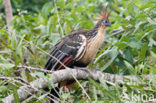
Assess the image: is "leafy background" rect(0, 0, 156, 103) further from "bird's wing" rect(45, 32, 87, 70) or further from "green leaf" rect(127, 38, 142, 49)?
"bird's wing" rect(45, 32, 87, 70)

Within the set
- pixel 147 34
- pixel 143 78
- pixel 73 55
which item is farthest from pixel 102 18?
pixel 143 78

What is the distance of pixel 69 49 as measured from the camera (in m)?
3.85

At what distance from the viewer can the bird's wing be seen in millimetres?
3773

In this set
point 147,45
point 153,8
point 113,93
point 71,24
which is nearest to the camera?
point 113,93

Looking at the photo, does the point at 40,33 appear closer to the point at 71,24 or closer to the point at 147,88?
the point at 71,24

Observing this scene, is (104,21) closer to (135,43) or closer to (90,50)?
(90,50)

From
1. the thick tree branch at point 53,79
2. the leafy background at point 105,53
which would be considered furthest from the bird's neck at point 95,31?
the thick tree branch at point 53,79

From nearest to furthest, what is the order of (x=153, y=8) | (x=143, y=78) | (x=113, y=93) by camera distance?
(x=113, y=93)
(x=143, y=78)
(x=153, y=8)

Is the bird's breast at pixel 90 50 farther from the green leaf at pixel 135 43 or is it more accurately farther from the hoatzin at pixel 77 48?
the green leaf at pixel 135 43

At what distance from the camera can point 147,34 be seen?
3184mm

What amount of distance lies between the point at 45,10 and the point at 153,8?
4.17ft

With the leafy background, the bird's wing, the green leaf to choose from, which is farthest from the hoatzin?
the green leaf

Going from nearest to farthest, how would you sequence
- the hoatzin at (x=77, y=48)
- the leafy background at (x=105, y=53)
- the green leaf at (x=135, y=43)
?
the leafy background at (x=105, y=53) < the green leaf at (x=135, y=43) < the hoatzin at (x=77, y=48)

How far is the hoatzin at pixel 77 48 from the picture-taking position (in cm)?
377
